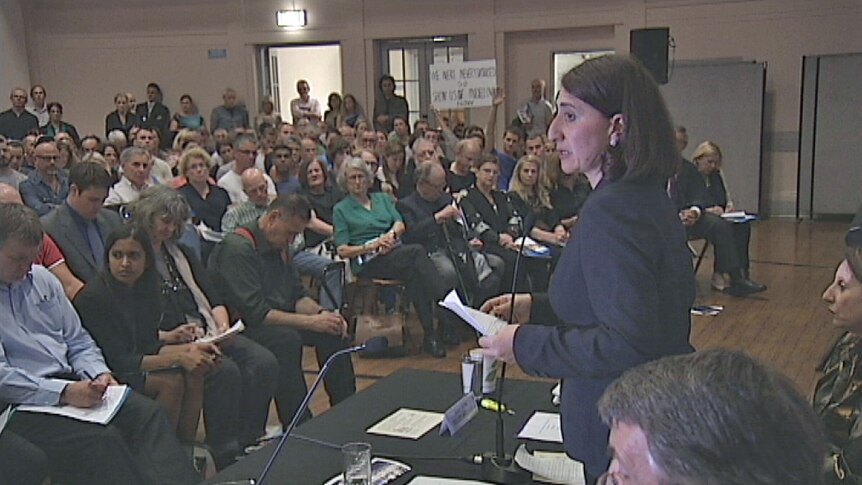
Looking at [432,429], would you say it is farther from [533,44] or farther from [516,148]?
[533,44]

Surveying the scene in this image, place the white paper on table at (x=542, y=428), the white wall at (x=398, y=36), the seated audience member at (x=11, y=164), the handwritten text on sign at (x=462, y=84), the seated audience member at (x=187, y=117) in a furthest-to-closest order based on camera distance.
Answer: the seated audience member at (x=187, y=117), the white wall at (x=398, y=36), the handwritten text on sign at (x=462, y=84), the seated audience member at (x=11, y=164), the white paper on table at (x=542, y=428)

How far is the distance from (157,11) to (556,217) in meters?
7.86

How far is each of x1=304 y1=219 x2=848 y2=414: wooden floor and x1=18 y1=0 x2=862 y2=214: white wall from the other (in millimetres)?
2478

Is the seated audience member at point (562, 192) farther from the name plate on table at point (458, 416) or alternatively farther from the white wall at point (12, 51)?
the white wall at point (12, 51)

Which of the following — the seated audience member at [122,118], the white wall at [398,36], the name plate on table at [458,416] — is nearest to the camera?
the name plate on table at [458,416]

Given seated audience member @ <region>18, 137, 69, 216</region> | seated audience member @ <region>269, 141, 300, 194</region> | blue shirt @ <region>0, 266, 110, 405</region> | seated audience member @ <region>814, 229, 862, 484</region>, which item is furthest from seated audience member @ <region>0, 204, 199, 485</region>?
seated audience member @ <region>269, 141, 300, 194</region>

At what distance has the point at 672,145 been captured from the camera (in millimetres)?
1517

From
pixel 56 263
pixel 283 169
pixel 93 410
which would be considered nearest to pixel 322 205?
pixel 283 169

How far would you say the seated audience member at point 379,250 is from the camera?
4922 millimetres

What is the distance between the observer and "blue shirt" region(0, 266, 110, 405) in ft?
8.59

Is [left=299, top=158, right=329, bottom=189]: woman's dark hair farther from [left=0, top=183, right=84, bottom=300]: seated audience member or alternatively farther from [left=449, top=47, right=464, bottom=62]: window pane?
[left=449, top=47, right=464, bottom=62]: window pane

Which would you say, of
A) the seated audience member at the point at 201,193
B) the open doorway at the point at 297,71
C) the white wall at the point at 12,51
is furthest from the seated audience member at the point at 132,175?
the white wall at the point at 12,51

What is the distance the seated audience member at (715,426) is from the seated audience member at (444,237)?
4197mm

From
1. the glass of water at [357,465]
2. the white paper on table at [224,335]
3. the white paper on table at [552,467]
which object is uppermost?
the glass of water at [357,465]
